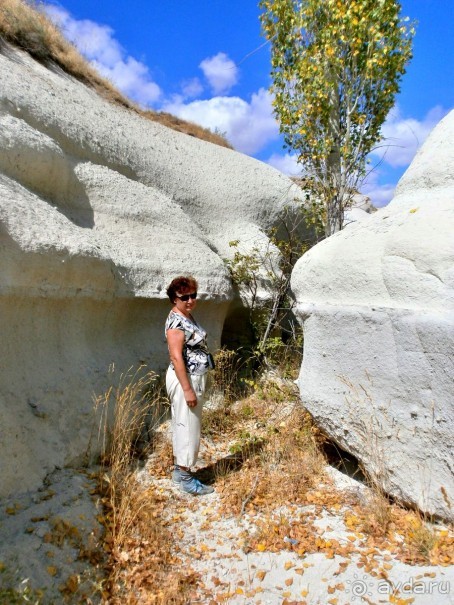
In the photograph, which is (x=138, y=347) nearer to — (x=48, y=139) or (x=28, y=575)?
(x=48, y=139)

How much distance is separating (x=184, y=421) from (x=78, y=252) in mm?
1567

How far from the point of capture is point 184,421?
3.72m

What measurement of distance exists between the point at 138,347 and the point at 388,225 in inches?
99.4

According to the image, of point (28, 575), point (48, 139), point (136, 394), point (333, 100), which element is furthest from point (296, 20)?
point (28, 575)

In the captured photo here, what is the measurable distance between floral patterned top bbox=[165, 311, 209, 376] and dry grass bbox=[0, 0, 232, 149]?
18.4 ft

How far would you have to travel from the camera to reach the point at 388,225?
3.68 metres

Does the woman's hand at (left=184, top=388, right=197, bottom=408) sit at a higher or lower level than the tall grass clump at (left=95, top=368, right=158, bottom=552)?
higher

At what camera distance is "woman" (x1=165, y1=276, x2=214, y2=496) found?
3.67m

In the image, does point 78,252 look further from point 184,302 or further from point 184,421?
point 184,421

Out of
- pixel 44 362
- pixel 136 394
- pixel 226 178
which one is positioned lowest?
pixel 136 394

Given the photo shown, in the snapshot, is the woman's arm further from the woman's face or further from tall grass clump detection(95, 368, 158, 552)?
tall grass clump detection(95, 368, 158, 552)

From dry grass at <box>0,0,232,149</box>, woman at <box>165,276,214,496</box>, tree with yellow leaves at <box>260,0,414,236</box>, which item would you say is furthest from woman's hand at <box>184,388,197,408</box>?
dry grass at <box>0,0,232,149</box>

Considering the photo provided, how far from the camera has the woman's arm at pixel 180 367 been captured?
3.63 meters

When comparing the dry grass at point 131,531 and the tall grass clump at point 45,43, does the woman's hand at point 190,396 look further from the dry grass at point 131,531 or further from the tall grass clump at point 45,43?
the tall grass clump at point 45,43
